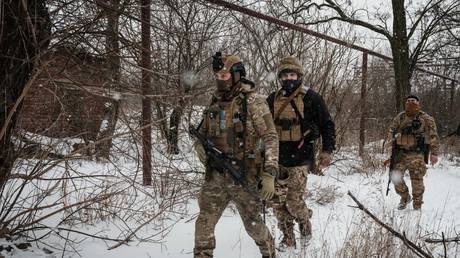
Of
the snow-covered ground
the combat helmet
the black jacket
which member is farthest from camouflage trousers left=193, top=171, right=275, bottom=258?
the black jacket

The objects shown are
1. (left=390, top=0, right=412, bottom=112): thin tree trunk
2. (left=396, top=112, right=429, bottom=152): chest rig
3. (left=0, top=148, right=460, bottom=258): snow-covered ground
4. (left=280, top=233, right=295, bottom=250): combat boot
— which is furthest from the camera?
(left=390, top=0, right=412, bottom=112): thin tree trunk

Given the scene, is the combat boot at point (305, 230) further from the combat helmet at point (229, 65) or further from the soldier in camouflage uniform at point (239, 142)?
the combat helmet at point (229, 65)

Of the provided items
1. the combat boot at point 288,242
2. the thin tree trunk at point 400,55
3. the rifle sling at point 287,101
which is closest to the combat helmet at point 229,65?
the rifle sling at point 287,101

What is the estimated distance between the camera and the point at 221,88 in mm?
3055

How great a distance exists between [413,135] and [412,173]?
1.87 feet

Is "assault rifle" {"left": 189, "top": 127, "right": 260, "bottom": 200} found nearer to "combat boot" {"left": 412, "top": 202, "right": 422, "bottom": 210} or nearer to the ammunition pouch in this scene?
the ammunition pouch

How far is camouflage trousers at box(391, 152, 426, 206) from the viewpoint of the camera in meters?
5.84

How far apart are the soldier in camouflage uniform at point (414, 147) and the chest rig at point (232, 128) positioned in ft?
12.4

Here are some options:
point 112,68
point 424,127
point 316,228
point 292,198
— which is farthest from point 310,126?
point 424,127

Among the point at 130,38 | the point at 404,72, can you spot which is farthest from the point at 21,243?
the point at 404,72

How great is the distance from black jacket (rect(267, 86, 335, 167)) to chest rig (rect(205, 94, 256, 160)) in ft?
2.90

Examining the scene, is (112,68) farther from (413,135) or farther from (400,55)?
(400,55)

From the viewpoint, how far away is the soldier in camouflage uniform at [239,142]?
2967 mm

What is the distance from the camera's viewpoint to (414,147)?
5.98 metres
